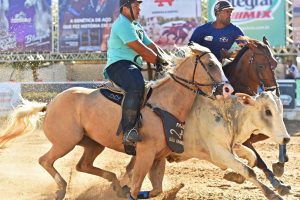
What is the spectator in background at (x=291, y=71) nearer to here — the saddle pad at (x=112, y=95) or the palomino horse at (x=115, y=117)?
the palomino horse at (x=115, y=117)

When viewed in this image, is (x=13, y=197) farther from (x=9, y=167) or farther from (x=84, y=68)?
(x=84, y=68)

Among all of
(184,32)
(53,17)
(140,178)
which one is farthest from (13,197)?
(53,17)

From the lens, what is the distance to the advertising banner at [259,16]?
60.2ft

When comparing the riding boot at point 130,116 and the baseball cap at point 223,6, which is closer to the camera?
the riding boot at point 130,116

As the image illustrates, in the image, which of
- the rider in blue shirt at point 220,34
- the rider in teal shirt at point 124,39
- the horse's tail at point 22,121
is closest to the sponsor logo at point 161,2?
the rider in blue shirt at point 220,34

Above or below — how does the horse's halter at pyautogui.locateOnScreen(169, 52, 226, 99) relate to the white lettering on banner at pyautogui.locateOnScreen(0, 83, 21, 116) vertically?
above

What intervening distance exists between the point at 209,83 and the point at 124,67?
95 cm

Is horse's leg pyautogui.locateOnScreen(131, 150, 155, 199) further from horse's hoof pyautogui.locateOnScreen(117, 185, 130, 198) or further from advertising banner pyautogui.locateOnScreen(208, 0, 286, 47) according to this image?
advertising banner pyautogui.locateOnScreen(208, 0, 286, 47)

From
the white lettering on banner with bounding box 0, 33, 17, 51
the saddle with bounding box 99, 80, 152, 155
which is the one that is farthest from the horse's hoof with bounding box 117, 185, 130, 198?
the white lettering on banner with bounding box 0, 33, 17, 51

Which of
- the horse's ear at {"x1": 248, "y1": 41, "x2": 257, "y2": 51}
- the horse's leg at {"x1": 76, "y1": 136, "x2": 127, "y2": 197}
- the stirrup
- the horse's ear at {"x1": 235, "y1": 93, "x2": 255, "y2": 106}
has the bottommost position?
the horse's leg at {"x1": 76, "y1": 136, "x2": 127, "y2": 197}

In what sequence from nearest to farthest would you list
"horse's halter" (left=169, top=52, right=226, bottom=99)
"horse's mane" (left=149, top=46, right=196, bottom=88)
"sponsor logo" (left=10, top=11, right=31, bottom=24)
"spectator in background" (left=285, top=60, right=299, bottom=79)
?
1. "horse's halter" (left=169, top=52, right=226, bottom=99)
2. "horse's mane" (left=149, top=46, right=196, bottom=88)
3. "spectator in background" (left=285, top=60, right=299, bottom=79)
4. "sponsor logo" (left=10, top=11, right=31, bottom=24)

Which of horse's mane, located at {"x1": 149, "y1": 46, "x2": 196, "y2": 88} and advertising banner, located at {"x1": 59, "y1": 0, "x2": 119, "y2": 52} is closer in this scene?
horse's mane, located at {"x1": 149, "y1": 46, "x2": 196, "y2": 88}

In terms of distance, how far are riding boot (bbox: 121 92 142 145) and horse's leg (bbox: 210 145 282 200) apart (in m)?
0.79

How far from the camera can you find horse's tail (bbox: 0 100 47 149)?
22.9 ft
